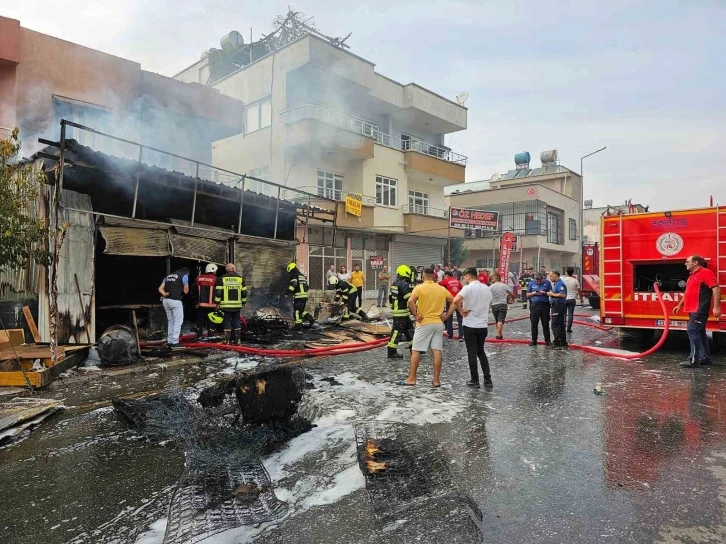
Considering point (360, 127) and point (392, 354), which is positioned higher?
point (360, 127)

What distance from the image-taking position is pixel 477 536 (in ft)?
9.19

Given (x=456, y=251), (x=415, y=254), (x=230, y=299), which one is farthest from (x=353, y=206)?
(x=230, y=299)

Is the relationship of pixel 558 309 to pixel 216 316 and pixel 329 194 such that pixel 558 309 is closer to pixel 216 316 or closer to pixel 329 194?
pixel 216 316

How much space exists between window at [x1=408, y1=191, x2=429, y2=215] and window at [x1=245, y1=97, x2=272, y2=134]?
877 centimetres

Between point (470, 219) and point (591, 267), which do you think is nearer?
point (591, 267)

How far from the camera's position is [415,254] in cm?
2653

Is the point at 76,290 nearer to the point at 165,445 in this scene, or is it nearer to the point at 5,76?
the point at 165,445

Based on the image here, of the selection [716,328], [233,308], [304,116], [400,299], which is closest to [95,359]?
[233,308]

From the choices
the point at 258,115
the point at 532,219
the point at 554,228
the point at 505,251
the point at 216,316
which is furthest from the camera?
the point at 554,228

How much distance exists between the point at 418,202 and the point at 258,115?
10.2m

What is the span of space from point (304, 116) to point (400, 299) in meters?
13.0

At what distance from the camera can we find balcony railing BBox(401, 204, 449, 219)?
2528cm

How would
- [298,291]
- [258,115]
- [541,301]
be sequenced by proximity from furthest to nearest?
[258,115]
[298,291]
[541,301]

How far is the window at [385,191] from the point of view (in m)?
24.0
